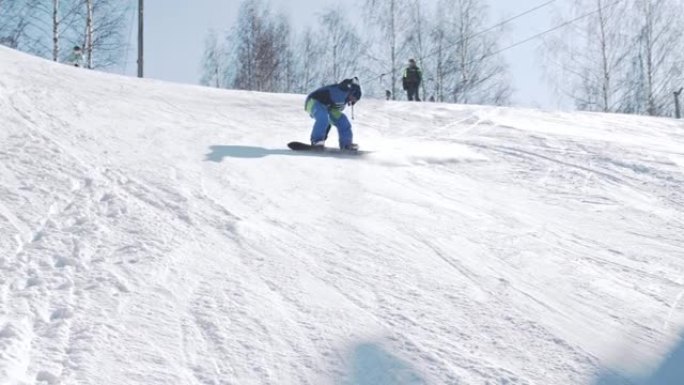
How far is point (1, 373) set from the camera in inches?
128

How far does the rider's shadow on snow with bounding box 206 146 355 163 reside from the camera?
842cm

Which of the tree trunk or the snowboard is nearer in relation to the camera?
the snowboard

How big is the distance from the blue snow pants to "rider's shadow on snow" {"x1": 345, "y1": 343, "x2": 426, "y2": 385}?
20.5 feet

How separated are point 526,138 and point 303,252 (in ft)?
21.9

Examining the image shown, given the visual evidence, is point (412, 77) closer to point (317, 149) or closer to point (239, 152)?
point (317, 149)

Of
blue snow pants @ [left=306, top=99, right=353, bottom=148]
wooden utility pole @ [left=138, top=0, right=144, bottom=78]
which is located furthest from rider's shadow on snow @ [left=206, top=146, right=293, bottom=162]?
wooden utility pole @ [left=138, top=0, right=144, bottom=78]

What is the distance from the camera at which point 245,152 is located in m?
8.90

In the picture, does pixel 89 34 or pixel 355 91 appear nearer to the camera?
pixel 355 91

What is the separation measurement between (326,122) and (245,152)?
1.60 metres

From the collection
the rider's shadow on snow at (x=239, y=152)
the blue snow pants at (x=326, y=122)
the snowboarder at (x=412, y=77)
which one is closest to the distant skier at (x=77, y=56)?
the snowboarder at (x=412, y=77)

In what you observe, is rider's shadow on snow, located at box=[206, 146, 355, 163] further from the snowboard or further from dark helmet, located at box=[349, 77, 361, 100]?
dark helmet, located at box=[349, 77, 361, 100]

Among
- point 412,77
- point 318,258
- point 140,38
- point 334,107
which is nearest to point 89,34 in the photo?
point 140,38

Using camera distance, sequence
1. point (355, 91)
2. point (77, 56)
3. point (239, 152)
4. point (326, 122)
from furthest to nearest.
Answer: point (77, 56) < point (355, 91) < point (326, 122) < point (239, 152)

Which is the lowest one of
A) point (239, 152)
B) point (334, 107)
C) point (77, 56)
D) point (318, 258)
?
point (318, 258)
